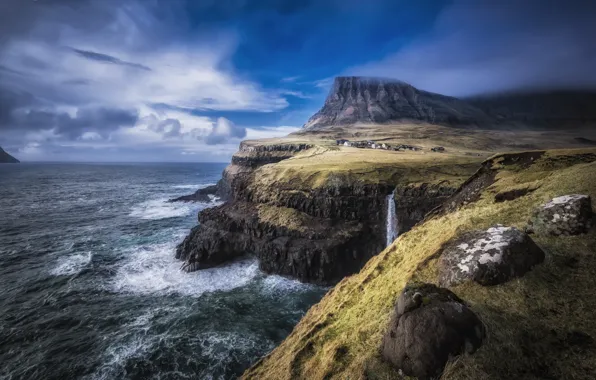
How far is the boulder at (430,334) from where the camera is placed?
796 cm

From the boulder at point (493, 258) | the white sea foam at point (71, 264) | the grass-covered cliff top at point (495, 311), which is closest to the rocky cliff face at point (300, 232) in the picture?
the white sea foam at point (71, 264)

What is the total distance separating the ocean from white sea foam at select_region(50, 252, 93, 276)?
6.2 inches

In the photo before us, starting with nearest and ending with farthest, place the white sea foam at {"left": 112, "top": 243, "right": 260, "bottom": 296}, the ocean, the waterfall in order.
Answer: the ocean
the white sea foam at {"left": 112, "top": 243, "right": 260, "bottom": 296}
the waterfall

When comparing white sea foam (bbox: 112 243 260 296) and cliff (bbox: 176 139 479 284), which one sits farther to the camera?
cliff (bbox: 176 139 479 284)

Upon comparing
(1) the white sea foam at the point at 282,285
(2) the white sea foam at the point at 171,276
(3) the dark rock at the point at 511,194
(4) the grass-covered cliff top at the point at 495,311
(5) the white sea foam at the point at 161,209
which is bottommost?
(1) the white sea foam at the point at 282,285

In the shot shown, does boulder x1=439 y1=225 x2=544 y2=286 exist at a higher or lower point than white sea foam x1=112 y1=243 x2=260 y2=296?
higher

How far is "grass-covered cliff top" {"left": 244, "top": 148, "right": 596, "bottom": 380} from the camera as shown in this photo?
24.6 feet

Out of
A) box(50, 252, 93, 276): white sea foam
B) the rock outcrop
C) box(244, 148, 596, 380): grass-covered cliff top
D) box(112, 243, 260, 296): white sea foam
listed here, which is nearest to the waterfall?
the rock outcrop

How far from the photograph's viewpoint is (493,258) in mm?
10867

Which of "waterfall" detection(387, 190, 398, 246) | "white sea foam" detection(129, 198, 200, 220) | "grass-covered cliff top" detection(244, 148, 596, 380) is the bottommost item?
"white sea foam" detection(129, 198, 200, 220)

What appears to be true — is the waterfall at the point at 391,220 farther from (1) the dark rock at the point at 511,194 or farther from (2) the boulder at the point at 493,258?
(2) the boulder at the point at 493,258

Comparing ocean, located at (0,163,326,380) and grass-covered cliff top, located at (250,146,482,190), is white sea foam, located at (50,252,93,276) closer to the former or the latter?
ocean, located at (0,163,326,380)

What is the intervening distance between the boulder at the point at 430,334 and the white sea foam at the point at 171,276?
101ft

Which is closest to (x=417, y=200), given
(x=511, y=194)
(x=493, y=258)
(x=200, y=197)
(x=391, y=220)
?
Answer: (x=391, y=220)
